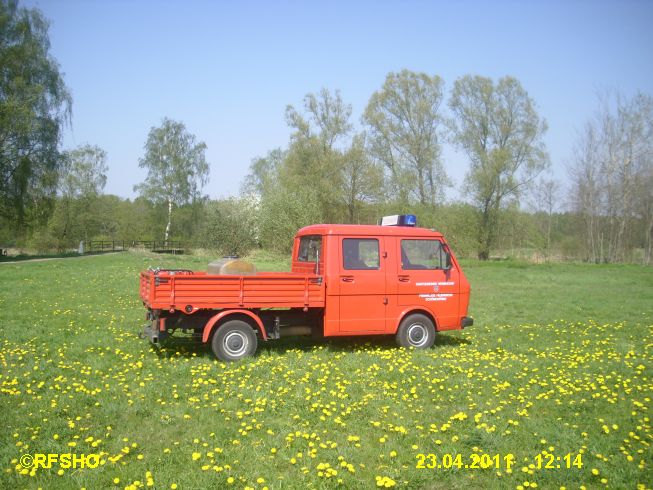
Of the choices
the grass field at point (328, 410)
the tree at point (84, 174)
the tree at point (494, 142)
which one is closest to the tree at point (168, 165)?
the tree at point (84, 174)

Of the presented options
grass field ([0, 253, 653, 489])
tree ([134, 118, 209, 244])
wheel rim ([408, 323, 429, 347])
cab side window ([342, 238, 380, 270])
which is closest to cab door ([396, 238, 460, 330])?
wheel rim ([408, 323, 429, 347])

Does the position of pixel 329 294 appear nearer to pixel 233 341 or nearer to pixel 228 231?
pixel 233 341

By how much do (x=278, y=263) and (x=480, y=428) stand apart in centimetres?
2995

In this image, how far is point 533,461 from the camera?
5.12 metres

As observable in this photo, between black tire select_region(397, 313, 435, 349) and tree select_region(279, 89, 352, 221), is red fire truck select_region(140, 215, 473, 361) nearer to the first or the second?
black tire select_region(397, 313, 435, 349)

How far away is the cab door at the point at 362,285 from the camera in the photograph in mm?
9117

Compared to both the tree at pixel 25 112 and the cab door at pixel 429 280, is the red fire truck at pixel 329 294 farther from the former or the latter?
the tree at pixel 25 112

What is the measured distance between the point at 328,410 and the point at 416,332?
12.3 ft

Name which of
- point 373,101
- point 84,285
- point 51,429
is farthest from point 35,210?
point 51,429

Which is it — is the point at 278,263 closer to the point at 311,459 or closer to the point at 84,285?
the point at 84,285

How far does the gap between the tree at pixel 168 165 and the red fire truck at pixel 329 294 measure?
5034 centimetres

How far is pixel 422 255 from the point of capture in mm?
9773

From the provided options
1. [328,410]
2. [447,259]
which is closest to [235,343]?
[328,410]

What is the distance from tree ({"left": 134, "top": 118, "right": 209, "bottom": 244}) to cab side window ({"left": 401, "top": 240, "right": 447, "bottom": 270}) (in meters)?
51.1
